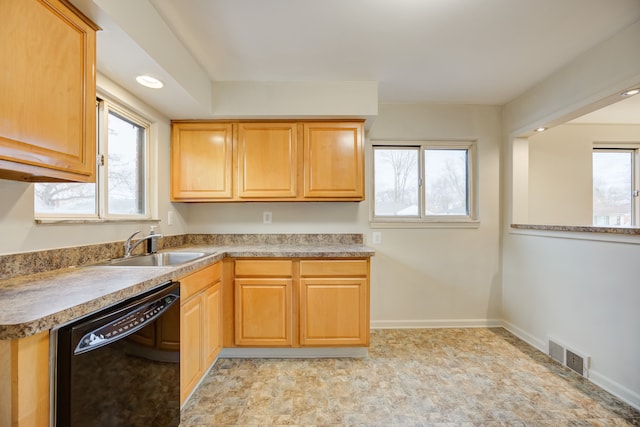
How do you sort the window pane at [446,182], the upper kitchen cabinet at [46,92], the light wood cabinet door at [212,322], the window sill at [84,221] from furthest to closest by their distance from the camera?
the window pane at [446,182], the light wood cabinet door at [212,322], the window sill at [84,221], the upper kitchen cabinet at [46,92]

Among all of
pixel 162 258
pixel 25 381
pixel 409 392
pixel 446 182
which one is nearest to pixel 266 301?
pixel 162 258

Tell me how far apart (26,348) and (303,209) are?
2278mm

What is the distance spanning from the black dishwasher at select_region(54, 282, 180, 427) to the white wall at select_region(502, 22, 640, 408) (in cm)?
274

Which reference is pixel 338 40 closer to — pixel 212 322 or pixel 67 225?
pixel 67 225

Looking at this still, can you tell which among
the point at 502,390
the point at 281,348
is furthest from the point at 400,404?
the point at 281,348

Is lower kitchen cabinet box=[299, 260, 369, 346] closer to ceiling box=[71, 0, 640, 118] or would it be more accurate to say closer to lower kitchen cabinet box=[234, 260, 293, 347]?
lower kitchen cabinet box=[234, 260, 293, 347]

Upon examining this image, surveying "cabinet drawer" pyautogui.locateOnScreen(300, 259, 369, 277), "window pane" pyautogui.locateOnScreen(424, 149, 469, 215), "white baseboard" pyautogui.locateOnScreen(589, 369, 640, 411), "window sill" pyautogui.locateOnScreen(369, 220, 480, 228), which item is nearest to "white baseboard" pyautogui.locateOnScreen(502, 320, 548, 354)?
"white baseboard" pyautogui.locateOnScreen(589, 369, 640, 411)

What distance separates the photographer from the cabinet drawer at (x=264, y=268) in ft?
7.56

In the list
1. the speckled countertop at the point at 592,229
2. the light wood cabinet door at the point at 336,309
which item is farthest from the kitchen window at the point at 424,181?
the light wood cabinet door at the point at 336,309

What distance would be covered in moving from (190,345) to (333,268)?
1.14 meters

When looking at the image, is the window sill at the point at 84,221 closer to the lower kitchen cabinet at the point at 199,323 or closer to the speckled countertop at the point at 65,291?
the speckled countertop at the point at 65,291

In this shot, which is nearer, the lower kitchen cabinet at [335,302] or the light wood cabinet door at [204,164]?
the lower kitchen cabinet at [335,302]

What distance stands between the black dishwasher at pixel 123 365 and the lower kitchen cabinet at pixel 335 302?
41.6 inches

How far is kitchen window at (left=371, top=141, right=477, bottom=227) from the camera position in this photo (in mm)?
3080
